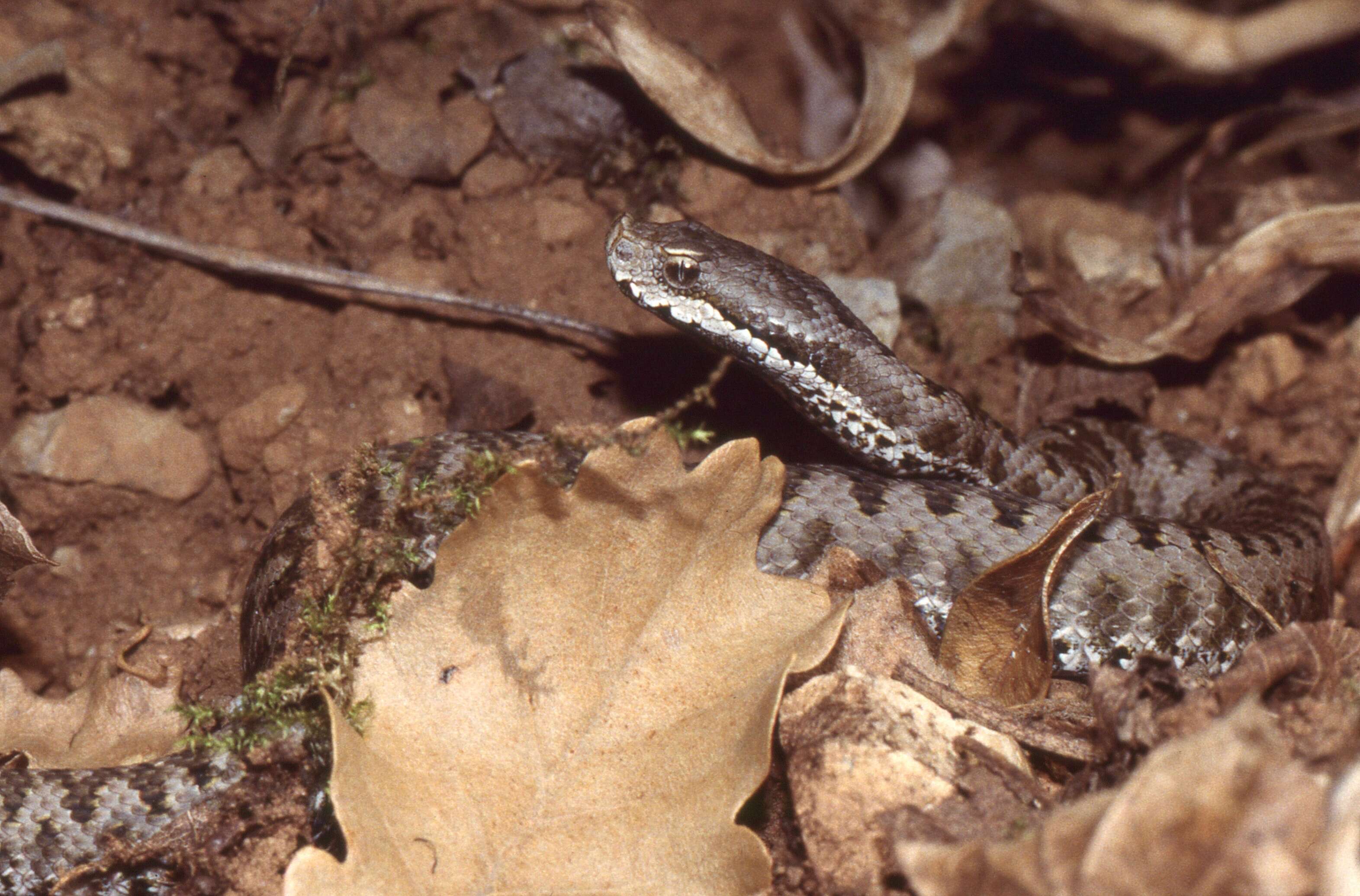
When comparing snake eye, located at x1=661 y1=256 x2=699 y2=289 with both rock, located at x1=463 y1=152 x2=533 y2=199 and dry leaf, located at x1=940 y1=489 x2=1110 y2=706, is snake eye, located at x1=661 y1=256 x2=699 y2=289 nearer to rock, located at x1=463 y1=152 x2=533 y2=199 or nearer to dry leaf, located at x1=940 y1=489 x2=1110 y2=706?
rock, located at x1=463 y1=152 x2=533 y2=199

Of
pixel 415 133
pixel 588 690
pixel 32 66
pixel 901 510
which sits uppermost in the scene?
pixel 588 690

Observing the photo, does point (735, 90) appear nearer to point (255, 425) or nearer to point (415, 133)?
point (415, 133)

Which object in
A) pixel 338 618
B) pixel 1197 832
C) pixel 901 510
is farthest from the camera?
pixel 901 510

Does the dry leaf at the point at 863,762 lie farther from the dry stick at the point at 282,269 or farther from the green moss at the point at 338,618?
the dry stick at the point at 282,269

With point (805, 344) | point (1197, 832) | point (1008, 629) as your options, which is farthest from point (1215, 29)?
point (1197, 832)

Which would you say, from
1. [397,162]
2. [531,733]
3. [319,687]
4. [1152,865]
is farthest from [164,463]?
[1152,865]
